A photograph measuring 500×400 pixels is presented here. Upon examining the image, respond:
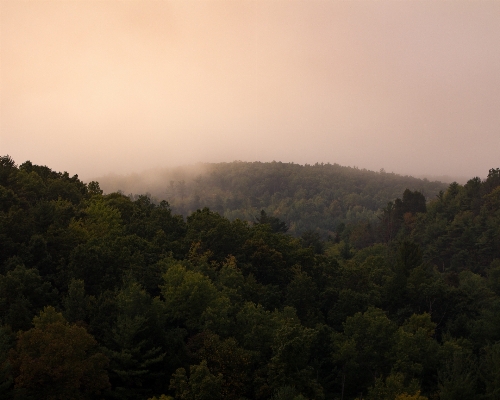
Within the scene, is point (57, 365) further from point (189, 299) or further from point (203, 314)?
point (189, 299)

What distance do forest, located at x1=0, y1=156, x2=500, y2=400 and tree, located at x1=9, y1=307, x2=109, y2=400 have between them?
10 centimetres

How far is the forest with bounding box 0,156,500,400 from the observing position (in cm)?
4678

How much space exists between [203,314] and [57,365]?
17.3 meters

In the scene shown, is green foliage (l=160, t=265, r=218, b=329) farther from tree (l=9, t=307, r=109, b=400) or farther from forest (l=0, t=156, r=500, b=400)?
tree (l=9, t=307, r=109, b=400)

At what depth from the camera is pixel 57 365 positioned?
4247 centimetres

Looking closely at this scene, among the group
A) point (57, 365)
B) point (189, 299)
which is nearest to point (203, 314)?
point (189, 299)

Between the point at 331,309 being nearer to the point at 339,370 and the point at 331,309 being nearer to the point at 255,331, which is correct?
the point at 339,370

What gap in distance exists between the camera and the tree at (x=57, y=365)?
41.7 meters

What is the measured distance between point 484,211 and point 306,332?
321ft

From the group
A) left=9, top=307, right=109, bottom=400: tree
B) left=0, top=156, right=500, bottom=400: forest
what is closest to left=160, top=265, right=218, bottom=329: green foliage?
left=0, top=156, right=500, bottom=400: forest

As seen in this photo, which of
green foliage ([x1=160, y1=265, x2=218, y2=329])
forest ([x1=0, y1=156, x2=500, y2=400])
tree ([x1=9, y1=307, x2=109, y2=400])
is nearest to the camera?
tree ([x1=9, y1=307, x2=109, y2=400])

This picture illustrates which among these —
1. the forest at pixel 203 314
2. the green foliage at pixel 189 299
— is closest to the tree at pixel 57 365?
the forest at pixel 203 314

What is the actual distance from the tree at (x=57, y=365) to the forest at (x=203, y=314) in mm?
102

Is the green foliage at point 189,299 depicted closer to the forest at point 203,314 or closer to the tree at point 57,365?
the forest at point 203,314
